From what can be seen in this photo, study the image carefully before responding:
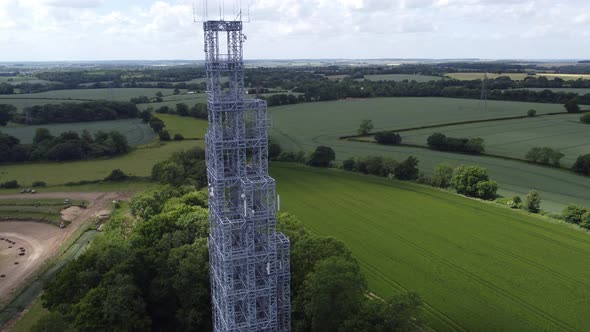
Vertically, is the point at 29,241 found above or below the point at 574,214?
below

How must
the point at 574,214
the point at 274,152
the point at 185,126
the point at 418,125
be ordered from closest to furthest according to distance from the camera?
the point at 574,214
the point at 274,152
the point at 418,125
the point at 185,126

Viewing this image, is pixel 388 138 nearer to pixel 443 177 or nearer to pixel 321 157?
pixel 321 157

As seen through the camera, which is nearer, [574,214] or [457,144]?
[574,214]

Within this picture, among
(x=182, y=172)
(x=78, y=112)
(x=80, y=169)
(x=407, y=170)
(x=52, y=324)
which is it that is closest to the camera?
(x=52, y=324)

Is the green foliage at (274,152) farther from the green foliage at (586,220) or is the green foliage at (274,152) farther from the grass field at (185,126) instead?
the green foliage at (586,220)

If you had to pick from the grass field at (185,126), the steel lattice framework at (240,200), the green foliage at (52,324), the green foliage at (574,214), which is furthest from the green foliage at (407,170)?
the grass field at (185,126)

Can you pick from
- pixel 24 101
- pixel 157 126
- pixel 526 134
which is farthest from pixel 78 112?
pixel 526 134

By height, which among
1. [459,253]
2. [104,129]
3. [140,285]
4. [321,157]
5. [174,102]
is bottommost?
[459,253]
